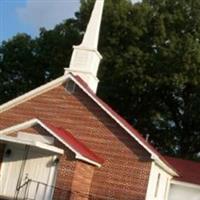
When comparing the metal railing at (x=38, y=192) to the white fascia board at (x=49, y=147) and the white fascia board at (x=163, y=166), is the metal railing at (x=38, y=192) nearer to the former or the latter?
the white fascia board at (x=49, y=147)

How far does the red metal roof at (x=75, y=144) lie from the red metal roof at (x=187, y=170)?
783 centimetres

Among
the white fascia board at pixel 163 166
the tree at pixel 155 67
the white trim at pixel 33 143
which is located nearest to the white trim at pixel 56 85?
the white fascia board at pixel 163 166

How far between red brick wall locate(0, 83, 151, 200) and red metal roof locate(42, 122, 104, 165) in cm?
55

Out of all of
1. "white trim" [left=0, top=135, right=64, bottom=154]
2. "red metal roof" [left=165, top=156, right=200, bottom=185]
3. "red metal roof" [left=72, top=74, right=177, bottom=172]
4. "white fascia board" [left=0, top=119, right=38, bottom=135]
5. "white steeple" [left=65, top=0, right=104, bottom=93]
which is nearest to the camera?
"white trim" [left=0, top=135, right=64, bottom=154]

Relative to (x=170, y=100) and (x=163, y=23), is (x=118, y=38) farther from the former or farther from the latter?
(x=170, y=100)

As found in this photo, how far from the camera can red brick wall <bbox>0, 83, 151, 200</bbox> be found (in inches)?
1199

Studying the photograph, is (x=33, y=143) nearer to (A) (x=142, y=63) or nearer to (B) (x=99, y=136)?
(B) (x=99, y=136)

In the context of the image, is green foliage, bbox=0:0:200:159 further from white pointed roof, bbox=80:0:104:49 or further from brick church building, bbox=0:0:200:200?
brick church building, bbox=0:0:200:200

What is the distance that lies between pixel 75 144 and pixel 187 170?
11.6m

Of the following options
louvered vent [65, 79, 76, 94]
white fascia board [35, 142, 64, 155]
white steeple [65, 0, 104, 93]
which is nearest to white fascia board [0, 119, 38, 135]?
white fascia board [35, 142, 64, 155]

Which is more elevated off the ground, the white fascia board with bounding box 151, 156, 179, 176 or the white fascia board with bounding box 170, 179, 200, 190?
the white fascia board with bounding box 151, 156, 179, 176

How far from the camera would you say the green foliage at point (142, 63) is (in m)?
48.5

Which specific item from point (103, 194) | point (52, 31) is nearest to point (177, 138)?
point (52, 31)

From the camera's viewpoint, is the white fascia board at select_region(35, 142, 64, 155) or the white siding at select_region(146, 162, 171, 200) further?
the white siding at select_region(146, 162, 171, 200)
